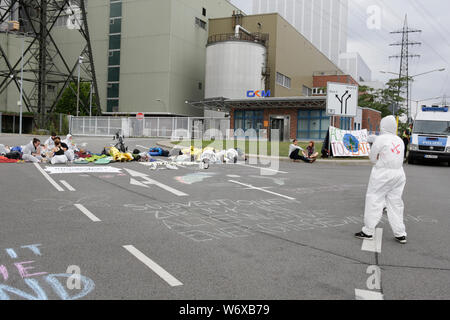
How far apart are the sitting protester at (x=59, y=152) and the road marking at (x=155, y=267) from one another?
39.1ft

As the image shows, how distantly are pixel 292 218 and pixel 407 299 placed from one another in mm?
3780

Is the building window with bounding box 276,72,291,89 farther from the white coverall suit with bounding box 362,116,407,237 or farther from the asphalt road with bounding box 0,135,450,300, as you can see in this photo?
the white coverall suit with bounding box 362,116,407,237

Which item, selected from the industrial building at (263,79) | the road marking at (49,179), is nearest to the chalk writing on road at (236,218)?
the road marking at (49,179)

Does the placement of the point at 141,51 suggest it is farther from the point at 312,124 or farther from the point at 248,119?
the point at 312,124

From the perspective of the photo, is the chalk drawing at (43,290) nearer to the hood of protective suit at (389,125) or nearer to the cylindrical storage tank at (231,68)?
the hood of protective suit at (389,125)

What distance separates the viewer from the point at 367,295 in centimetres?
398

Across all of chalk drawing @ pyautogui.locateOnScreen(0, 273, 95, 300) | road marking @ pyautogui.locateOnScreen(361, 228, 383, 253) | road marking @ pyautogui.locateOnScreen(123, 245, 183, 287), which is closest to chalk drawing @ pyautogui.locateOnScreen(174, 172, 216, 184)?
road marking @ pyautogui.locateOnScreen(361, 228, 383, 253)

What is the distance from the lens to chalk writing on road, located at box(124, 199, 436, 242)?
21.5 feet

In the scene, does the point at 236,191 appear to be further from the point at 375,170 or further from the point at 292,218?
the point at 375,170

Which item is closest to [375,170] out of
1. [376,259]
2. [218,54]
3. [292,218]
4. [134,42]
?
[376,259]

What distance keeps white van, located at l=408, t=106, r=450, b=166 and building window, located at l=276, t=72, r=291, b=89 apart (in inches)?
1600

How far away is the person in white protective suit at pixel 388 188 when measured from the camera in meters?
6.06

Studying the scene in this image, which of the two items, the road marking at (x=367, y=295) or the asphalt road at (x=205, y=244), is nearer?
the road marking at (x=367, y=295)
